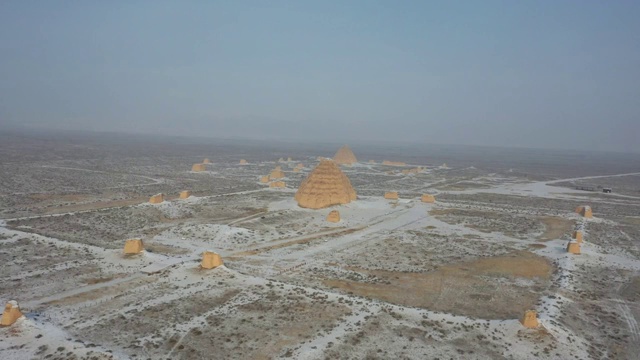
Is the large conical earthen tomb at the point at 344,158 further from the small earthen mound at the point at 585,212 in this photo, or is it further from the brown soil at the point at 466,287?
the brown soil at the point at 466,287

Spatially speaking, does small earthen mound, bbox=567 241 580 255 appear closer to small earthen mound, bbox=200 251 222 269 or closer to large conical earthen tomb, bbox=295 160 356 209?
large conical earthen tomb, bbox=295 160 356 209

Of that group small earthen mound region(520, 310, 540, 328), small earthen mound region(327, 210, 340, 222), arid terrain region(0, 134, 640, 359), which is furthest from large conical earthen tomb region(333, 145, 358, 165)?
small earthen mound region(520, 310, 540, 328)

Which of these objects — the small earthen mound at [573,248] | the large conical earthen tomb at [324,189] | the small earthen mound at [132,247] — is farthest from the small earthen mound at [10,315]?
the small earthen mound at [573,248]

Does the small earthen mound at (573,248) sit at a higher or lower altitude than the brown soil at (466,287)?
higher

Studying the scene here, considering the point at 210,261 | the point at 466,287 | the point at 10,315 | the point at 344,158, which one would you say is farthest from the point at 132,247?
the point at 344,158

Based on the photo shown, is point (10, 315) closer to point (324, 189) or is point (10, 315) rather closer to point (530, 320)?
point (530, 320)
